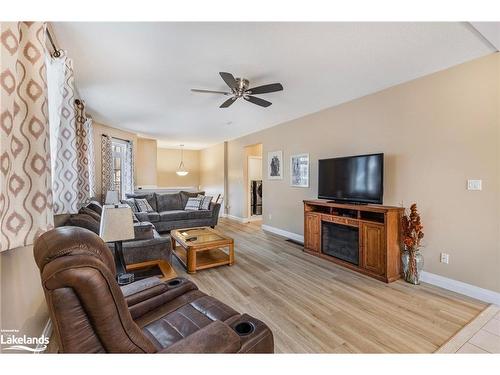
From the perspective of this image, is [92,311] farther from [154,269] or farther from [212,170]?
[212,170]

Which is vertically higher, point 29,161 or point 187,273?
point 29,161

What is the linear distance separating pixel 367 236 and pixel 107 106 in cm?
469

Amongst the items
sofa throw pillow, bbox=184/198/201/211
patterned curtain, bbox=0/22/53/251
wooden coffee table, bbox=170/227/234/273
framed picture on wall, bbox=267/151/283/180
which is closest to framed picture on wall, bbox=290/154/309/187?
framed picture on wall, bbox=267/151/283/180

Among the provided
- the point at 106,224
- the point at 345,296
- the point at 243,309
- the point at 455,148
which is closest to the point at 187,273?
the point at 243,309

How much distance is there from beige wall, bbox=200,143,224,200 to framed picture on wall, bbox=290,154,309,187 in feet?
11.0

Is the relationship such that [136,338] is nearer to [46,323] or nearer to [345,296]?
[46,323]

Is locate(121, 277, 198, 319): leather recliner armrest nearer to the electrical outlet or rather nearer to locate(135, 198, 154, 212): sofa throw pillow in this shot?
the electrical outlet

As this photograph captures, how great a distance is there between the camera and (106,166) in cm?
528

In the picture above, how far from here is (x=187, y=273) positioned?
3.19m

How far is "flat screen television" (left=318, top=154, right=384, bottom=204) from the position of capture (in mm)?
3117

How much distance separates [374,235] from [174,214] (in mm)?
4292

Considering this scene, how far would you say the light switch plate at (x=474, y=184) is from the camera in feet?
8.05

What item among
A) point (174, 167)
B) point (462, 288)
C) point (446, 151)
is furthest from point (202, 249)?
point (174, 167)
